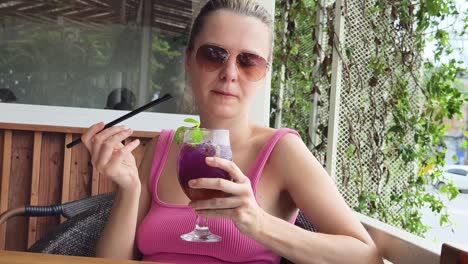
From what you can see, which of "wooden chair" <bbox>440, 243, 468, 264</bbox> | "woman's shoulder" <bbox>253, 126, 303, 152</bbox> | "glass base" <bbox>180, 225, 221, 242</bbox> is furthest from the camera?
"woman's shoulder" <bbox>253, 126, 303, 152</bbox>

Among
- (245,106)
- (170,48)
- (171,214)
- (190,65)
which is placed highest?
(170,48)

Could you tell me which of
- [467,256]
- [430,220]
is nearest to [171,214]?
[467,256]

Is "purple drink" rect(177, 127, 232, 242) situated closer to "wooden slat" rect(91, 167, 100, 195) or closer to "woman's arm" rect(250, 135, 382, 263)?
"woman's arm" rect(250, 135, 382, 263)

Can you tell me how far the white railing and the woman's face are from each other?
0.54 metres

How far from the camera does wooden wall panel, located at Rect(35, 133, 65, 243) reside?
3.56 metres

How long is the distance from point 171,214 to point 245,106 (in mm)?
404

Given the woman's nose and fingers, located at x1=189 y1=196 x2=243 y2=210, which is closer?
fingers, located at x1=189 y1=196 x2=243 y2=210

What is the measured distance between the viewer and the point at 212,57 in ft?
5.48

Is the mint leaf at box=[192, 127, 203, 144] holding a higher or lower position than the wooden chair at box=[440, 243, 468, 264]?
higher

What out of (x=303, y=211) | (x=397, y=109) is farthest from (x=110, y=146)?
(x=397, y=109)

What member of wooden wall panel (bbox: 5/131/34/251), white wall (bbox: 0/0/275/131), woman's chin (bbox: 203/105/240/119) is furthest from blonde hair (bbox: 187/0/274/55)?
wooden wall panel (bbox: 5/131/34/251)

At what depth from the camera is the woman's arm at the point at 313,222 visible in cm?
134

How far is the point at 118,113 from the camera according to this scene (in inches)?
150

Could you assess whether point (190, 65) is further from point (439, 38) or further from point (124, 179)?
point (439, 38)
